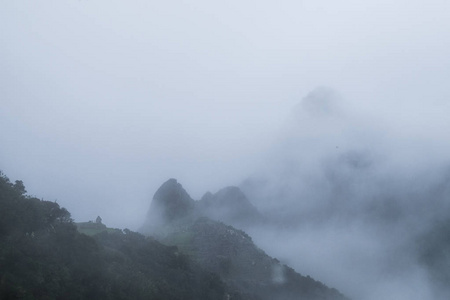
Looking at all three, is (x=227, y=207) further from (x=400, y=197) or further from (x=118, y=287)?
(x=118, y=287)

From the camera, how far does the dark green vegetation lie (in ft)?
67.8

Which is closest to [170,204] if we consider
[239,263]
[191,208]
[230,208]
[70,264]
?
[191,208]

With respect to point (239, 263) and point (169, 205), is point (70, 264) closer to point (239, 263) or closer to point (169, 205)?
point (239, 263)

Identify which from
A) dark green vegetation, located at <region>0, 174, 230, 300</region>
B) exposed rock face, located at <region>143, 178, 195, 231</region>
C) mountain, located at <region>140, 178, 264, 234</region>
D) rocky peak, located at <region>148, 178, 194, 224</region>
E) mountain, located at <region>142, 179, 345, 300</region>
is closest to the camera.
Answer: dark green vegetation, located at <region>0, 174, 230, 300</region>

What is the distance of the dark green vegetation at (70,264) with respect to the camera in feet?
67.8

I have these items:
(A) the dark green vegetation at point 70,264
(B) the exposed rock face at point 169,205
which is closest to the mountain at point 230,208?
(B) the exposed rock face at point 169,205

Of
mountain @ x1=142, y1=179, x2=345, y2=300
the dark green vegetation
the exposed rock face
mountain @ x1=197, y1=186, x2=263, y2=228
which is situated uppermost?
mountain @ x1=197, y1=186, x2=263, y2=228

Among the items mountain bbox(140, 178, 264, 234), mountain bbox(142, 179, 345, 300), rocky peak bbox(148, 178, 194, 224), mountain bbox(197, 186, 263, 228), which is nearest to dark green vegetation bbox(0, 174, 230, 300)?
mountain bbox(142, 179, 345, 300)

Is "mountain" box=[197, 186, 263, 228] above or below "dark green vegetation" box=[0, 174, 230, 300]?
above

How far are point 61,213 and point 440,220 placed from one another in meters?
75.1

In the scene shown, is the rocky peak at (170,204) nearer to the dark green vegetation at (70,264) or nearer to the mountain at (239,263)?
the mountain at (239,263)

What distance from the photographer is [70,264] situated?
24.1 meters

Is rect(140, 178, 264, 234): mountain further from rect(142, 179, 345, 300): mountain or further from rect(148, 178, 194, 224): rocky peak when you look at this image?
rect(142, 179, 345, 300): mountain

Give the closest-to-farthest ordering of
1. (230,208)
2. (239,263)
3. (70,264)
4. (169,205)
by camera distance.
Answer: (70,264), (239,263), (169,205), (230,208)
